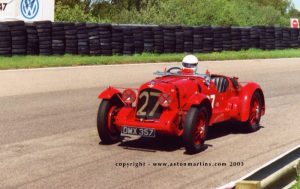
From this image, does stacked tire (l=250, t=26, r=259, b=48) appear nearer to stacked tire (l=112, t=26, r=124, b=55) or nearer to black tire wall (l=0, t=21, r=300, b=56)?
black tire wall (l=0, t=21, r=300, b=56)

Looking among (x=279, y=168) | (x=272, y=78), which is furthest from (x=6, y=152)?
(x=272, y=78)

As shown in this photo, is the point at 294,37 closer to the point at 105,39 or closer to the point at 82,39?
the point at 105,39

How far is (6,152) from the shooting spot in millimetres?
8156

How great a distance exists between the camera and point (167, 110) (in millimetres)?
8391

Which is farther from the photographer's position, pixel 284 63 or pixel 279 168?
pixel 284 63

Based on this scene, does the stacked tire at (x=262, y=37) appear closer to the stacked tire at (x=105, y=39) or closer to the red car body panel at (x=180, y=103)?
the stacked tire at (x=105, y=39)

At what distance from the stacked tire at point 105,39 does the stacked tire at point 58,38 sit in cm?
161

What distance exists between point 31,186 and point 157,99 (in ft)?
8.63

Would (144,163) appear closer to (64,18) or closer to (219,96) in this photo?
(219,96)

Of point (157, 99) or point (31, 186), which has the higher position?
point (157, 99)

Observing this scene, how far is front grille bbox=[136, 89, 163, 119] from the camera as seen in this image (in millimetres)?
8453

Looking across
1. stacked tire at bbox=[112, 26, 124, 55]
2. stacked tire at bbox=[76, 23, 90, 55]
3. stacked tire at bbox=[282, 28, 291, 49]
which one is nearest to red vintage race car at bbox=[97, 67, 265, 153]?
stacked tire at bbox=[76, 23, 90, 55]

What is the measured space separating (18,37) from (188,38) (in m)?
8.68

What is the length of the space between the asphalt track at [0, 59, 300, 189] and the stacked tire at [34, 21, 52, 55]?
563cm
